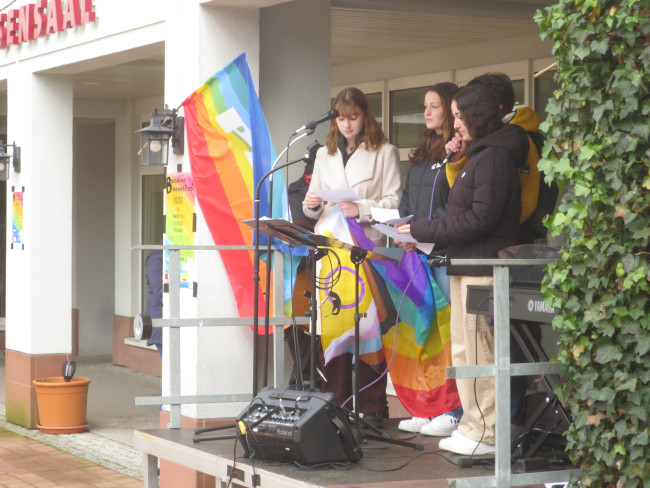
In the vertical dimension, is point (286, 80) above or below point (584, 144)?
above

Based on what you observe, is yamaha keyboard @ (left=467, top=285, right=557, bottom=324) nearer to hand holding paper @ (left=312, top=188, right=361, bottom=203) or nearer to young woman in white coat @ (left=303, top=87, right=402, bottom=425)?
hand holding paper @ (left=312, top=188, right=361, bottom=203)

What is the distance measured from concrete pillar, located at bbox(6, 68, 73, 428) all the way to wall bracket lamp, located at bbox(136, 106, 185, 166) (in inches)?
108

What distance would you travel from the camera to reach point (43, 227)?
31.1ft

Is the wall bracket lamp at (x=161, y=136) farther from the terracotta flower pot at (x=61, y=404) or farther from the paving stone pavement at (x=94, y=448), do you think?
the terracotta flower pot at (x=61, y=404)

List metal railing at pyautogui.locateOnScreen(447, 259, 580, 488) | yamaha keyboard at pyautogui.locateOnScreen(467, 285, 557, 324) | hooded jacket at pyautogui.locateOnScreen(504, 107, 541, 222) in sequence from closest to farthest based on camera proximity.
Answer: metal railing at pyautogui.locateOnScreen(447, 259, 580, 488) < yamaha keyboard at pyautogui.locateOnScreen(467, 285, 557, 324) < hooded jacket at pyautogui.locateOnScreen(504, 107, 541, 222)

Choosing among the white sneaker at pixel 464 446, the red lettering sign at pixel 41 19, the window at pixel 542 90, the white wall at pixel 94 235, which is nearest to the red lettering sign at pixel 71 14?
the red lettering sign at pixel 41 19

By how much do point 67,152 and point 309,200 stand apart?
14.2 feet

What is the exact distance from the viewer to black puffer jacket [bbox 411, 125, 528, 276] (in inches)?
188

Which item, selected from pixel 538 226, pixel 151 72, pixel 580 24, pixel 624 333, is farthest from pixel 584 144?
pixel 151 72

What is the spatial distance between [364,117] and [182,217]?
1580 millimetres

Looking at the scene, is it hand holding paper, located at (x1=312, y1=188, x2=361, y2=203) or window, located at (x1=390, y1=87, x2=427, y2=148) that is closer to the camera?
hand holding paper, located at (x1=312, y1=188, x2=361, y2=203)

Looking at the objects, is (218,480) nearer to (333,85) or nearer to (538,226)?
(538,226)

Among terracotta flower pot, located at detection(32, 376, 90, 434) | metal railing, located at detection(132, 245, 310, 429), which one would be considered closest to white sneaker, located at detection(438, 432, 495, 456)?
metal railing, located at detection(132, 245, 310, 429)

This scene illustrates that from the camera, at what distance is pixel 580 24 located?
4.00 meters
